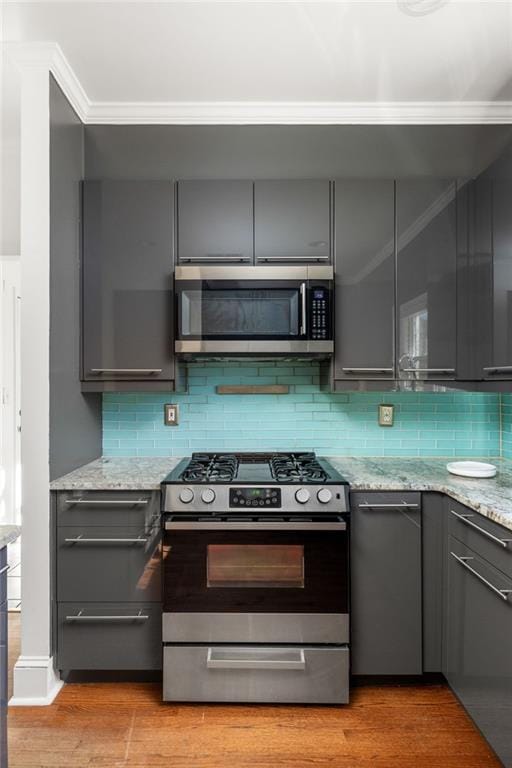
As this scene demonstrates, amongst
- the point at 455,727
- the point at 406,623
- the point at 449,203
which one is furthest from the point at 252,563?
the point at 449,203

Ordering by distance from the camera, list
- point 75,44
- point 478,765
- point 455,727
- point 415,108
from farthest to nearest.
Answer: point 415,108
point 75,44
point 455,727
point 478,765

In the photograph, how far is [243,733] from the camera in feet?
5.99

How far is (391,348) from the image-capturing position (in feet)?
7.68

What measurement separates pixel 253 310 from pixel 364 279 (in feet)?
1.91

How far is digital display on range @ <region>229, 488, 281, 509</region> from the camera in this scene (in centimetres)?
197

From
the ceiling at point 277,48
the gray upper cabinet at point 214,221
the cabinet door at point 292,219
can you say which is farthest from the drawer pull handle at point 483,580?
the ceiling at point 277,48

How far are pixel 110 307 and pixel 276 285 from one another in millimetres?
837

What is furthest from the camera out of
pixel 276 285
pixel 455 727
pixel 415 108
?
pixel 415 108

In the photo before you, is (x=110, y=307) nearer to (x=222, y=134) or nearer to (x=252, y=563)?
(x=222, y=134)

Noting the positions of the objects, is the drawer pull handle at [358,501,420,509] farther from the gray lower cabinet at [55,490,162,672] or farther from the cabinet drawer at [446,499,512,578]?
the gray lower cabinet at [55,490,162,672]

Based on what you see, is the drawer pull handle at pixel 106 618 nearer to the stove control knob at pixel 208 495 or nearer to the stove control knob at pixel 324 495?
the stove control knob at pixel 208 495

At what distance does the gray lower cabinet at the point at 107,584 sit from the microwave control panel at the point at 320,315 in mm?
1112

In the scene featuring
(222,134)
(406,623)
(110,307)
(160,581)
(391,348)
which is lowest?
(406,623)

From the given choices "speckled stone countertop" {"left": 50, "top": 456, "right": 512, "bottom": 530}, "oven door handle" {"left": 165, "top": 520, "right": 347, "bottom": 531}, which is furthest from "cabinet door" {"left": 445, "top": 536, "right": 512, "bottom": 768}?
"oven door handle" {"left": 165, "top": 520, "right": 347, "bottom": 531}
